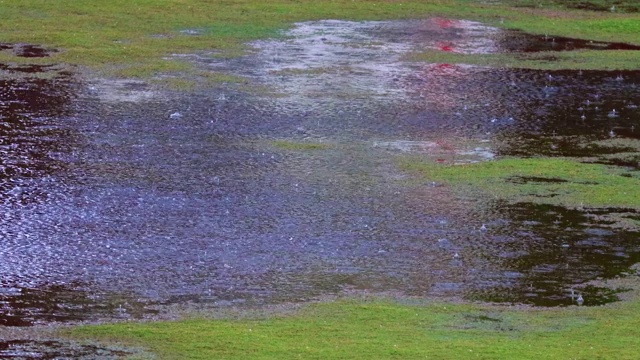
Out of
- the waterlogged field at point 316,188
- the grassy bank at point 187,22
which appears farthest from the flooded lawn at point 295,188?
the grassy bank at point 187,22

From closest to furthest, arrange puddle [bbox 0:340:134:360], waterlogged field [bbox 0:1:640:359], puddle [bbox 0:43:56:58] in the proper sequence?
puddle [bbox 0:340:134:360] → waterlogged field [bbox 0:1:640:359] → puddle [bbox 0:43:56:58]

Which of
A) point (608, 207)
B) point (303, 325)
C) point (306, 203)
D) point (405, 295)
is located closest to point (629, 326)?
point (405, 295)

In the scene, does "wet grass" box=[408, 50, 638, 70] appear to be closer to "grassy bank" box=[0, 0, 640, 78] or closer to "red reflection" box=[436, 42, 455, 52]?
"red reflection" box=[436, 42, 455, 52]

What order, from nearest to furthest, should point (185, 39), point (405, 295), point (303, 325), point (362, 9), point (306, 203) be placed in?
1. point (303, 325)
2. point (405, 295)
3. point (306, 203)
4. point (185, 39)
5. point (362, 9)

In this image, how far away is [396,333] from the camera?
9.44 meters

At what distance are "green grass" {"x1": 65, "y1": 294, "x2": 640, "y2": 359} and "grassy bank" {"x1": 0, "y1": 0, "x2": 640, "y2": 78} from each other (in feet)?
31.9

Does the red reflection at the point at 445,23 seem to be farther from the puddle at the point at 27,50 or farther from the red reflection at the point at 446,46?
the puddle at the point at 27,50

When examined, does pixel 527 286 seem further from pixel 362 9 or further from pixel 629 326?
pixel 362 9

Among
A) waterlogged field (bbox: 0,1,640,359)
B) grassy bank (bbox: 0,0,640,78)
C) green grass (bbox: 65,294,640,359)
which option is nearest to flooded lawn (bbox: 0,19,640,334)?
waterlogged field (bbox: 0,1,640,359)

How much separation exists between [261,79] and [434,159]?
4663 millimetres

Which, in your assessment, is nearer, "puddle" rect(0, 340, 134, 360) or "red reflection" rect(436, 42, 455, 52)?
"puddle" rect(0, 340, 134, 360)

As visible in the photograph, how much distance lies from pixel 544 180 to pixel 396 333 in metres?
5.21

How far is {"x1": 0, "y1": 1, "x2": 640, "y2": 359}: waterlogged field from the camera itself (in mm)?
9766

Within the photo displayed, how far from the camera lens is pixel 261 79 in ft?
61.3
